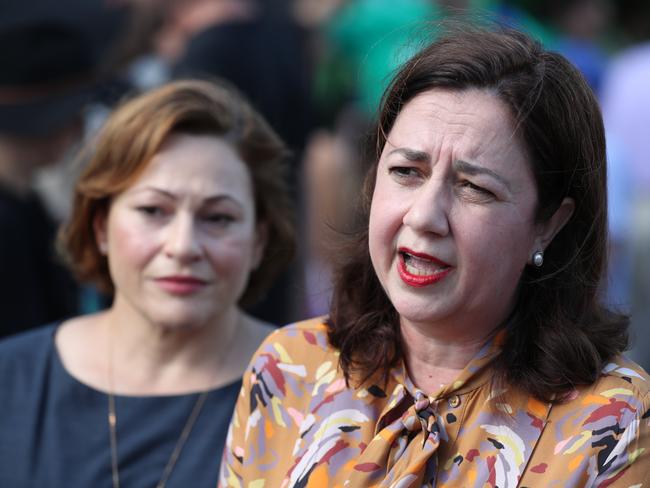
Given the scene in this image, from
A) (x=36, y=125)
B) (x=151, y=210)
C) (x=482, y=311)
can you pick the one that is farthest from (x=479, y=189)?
(x=36, y=125)

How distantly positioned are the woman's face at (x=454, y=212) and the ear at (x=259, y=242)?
1.07 metres

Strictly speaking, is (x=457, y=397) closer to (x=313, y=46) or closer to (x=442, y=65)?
(x=442, y=65)

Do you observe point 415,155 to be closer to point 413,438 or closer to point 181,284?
point 413,438

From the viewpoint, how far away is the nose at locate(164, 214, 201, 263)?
3105 millimetres

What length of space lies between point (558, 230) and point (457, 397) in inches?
17.1

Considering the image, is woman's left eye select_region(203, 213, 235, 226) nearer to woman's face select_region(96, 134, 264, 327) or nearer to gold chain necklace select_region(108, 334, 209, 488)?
woman's face select_region(96, 134, 264, 327)

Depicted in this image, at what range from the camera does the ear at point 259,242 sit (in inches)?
135

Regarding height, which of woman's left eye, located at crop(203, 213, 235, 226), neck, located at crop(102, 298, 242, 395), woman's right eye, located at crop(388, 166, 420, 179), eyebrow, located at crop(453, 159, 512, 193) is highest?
eyebrow, located at crop(453, 159, 512, 193)

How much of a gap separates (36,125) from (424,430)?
97.6 inches

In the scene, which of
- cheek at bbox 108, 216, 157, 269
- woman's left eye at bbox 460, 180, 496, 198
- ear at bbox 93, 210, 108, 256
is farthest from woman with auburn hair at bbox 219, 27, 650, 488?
ear at bbox 93, 210, 108, 256

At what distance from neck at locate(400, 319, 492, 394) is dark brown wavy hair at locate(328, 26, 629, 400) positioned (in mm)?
62

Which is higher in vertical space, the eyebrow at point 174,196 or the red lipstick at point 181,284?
the eyebrow at point 174,196

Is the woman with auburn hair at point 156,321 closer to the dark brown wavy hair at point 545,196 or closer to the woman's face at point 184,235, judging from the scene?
the woman's face at point 184,235

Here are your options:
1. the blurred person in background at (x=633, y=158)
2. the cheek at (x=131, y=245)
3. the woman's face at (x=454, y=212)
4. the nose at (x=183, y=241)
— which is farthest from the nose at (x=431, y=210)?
the blurred person in background at (x=633, y=158)
